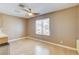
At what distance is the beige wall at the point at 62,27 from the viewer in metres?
1.23

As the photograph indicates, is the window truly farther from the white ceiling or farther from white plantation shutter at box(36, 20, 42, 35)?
the white ceiling

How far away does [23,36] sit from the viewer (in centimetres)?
133

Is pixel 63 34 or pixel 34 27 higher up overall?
pixel 34 27

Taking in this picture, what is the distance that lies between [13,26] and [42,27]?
417 millimetres

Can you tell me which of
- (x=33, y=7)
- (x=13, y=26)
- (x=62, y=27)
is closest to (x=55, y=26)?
(x=62, y=27)

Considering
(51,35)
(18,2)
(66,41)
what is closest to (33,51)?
(51,35)

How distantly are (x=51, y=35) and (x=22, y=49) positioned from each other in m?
0.46

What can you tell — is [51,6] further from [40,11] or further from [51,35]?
[51,35]

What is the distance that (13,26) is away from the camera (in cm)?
134

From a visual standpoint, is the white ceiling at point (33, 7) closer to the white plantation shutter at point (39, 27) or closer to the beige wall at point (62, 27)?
the beige wall at point (62, 27)

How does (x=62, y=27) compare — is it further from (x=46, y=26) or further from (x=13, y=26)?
(x=13, y=26)

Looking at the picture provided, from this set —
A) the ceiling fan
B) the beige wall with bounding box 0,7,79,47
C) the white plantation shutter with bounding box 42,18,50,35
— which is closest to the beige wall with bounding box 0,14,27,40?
the beige wall with bounding box 0,7,79,47

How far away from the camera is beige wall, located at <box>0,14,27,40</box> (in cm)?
126
